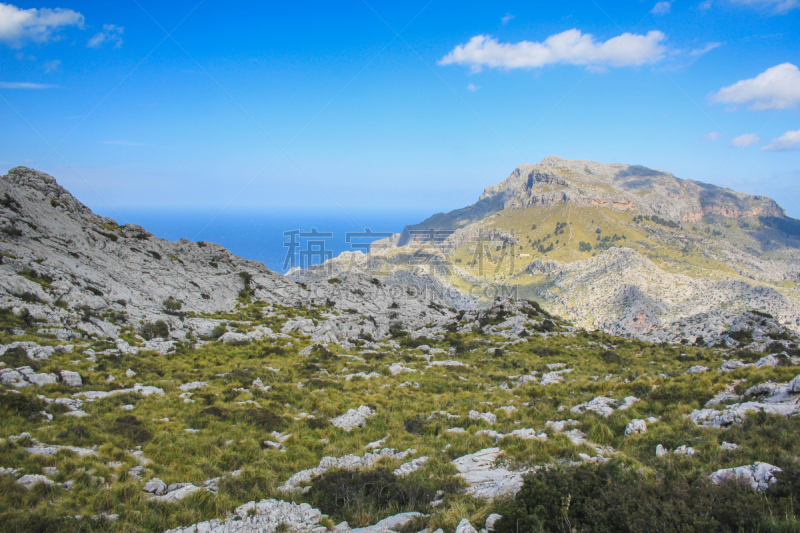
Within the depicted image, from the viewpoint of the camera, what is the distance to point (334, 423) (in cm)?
1512

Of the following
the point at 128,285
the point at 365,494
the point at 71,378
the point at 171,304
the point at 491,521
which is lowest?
the point at 365,494

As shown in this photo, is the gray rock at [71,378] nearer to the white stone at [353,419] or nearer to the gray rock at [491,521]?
the white stone at [353,419]

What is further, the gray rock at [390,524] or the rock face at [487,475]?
the rock face at [487,475]

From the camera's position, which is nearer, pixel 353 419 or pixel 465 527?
pixel 465 527

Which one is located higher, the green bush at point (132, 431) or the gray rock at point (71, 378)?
the gray rock at point (71, 378)

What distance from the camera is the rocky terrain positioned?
23.6 feet

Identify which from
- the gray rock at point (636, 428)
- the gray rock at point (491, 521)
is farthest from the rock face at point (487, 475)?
the gray rock at point (636, 428)

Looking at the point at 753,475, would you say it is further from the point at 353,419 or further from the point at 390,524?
the point at 353,419

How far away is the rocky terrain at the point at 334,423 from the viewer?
7.18 meters

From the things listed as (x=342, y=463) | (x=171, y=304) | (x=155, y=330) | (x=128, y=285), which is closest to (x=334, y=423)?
(x=342, y=463)

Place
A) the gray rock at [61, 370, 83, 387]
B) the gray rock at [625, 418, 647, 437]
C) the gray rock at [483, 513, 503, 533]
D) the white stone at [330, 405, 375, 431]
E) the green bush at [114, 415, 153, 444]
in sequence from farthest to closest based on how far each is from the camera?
1. the gray rock at [61, 370, 83, 387]
2. the white stone at [330, 405, 375, 431]
3. the green bush at [114, 415, 153, 444]
4. the gray rock at [625, 418, 647, 437]
5. the gray rock at [483, 513, 503, 533]

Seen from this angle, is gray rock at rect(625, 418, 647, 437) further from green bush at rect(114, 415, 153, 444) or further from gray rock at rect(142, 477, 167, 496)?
green bush at rect(114, 415, 153, 444)

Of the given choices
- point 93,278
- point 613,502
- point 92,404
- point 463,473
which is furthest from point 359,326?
point 613,502

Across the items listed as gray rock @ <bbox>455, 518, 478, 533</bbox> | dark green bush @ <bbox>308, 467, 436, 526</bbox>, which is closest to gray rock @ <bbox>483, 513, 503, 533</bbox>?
gray rock @ <bbox>455, 518, 478, 533</bbox>
